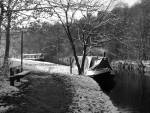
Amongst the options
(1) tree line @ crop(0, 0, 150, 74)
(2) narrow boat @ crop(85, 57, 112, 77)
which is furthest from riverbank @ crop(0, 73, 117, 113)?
(2) narrow boat @ crop(85, 57, 112, 77)

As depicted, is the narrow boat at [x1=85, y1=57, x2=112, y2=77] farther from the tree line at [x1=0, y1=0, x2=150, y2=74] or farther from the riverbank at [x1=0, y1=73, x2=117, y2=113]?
the riverbank at [x1=0, y1=73, x2=117, y2=113]

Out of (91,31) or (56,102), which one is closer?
(56,102)

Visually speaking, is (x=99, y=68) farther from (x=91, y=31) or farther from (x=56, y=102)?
(x=56, y=102)

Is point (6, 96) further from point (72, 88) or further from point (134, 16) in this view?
point (134, 16)

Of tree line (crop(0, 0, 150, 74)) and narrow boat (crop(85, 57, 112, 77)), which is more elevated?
tree line (crop(0, 0, 150, 74))

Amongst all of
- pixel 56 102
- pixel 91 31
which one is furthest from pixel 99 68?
pixel 56 102

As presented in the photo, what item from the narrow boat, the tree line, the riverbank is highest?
the tree line

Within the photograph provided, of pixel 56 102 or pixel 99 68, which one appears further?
pixel 99 68

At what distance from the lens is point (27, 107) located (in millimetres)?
9297

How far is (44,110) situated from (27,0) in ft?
13.7

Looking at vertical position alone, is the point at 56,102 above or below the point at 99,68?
below

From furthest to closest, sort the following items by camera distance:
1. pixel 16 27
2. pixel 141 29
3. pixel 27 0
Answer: pixel 141 29, pixel 16 27, pixel 27 0

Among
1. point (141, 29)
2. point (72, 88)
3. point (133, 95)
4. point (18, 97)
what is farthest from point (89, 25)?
point (141, 29)

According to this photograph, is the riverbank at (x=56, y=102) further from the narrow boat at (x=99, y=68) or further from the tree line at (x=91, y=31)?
the narrow boat at (x=99, y=68)
